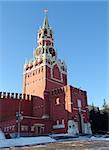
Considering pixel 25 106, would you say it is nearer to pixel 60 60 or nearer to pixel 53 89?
pixel 53 89

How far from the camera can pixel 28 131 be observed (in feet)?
126

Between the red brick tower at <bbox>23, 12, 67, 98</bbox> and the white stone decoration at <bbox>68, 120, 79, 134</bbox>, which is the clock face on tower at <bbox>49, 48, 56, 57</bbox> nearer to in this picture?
the red brick tower at <bbox>23, 12, 67, 98</bbox>

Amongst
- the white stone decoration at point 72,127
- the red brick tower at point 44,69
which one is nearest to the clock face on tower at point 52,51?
the red brick tower at point 44,69

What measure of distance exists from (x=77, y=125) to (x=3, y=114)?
523 inches

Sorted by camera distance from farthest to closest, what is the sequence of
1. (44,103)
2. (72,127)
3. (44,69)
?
(44,69) < (44,103) < (72,127)

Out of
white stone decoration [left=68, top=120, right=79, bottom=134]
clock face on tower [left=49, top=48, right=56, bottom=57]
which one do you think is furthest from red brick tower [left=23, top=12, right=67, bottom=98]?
white stone decoration [left=68, top=120, right=79, bottom=134]

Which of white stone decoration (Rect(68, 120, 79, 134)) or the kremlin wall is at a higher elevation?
the kremlin wall

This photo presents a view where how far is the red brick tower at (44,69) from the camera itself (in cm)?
4700

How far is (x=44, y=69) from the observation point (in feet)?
155

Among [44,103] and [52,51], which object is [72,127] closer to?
[44,103]

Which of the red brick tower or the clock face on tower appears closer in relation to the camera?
the red brick tower

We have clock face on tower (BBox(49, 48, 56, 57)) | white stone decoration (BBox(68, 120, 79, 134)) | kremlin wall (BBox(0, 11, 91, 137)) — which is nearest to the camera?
white stone decoration (BBox(68, 120, 79, 134))

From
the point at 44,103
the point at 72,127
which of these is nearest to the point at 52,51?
the point at 44,103

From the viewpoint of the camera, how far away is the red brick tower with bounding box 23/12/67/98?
4700 cm
